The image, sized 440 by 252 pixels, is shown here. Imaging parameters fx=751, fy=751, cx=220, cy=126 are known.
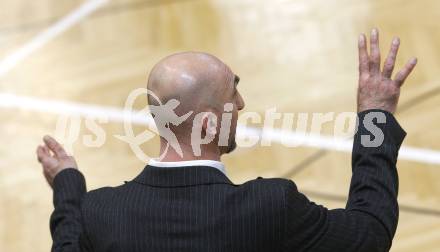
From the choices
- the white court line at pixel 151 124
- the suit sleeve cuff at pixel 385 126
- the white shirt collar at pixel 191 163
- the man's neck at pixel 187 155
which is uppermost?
the white court line at pixel 151 124

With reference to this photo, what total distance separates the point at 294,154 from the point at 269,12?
3.33ft

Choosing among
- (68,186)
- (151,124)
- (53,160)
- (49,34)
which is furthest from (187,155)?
(49,34)

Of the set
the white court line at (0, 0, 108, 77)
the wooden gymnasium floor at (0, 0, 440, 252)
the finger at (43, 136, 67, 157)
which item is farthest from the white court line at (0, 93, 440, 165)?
the finger at (43, 136, 67, 157)

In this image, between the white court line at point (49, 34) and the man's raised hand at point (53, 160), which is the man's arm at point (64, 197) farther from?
the white court line at point (49, 34)

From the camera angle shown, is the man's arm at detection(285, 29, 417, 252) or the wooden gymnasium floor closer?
the man's arm at detection(285, 29, 417, 252)

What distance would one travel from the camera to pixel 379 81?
1683 mm

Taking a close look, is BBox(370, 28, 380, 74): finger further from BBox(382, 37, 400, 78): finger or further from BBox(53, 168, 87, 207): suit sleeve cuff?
BBox(53, 168, 87, 207): suit sleeve cuff

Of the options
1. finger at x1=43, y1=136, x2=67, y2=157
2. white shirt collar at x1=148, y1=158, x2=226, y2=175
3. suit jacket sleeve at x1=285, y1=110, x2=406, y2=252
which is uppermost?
finger at x1=43, y1=136, x2=67, y2=157

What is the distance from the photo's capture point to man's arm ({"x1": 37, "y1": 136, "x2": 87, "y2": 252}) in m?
1.74

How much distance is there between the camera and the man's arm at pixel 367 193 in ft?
4.92

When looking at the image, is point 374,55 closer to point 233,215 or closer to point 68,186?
point 233,215

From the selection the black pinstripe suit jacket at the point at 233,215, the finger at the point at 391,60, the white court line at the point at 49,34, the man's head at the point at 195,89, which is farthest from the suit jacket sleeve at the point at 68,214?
the white court line at the point at 49,34

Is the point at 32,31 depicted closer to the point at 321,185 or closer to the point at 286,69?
the point at 286,69

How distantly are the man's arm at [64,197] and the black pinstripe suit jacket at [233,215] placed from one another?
0.12 meters
